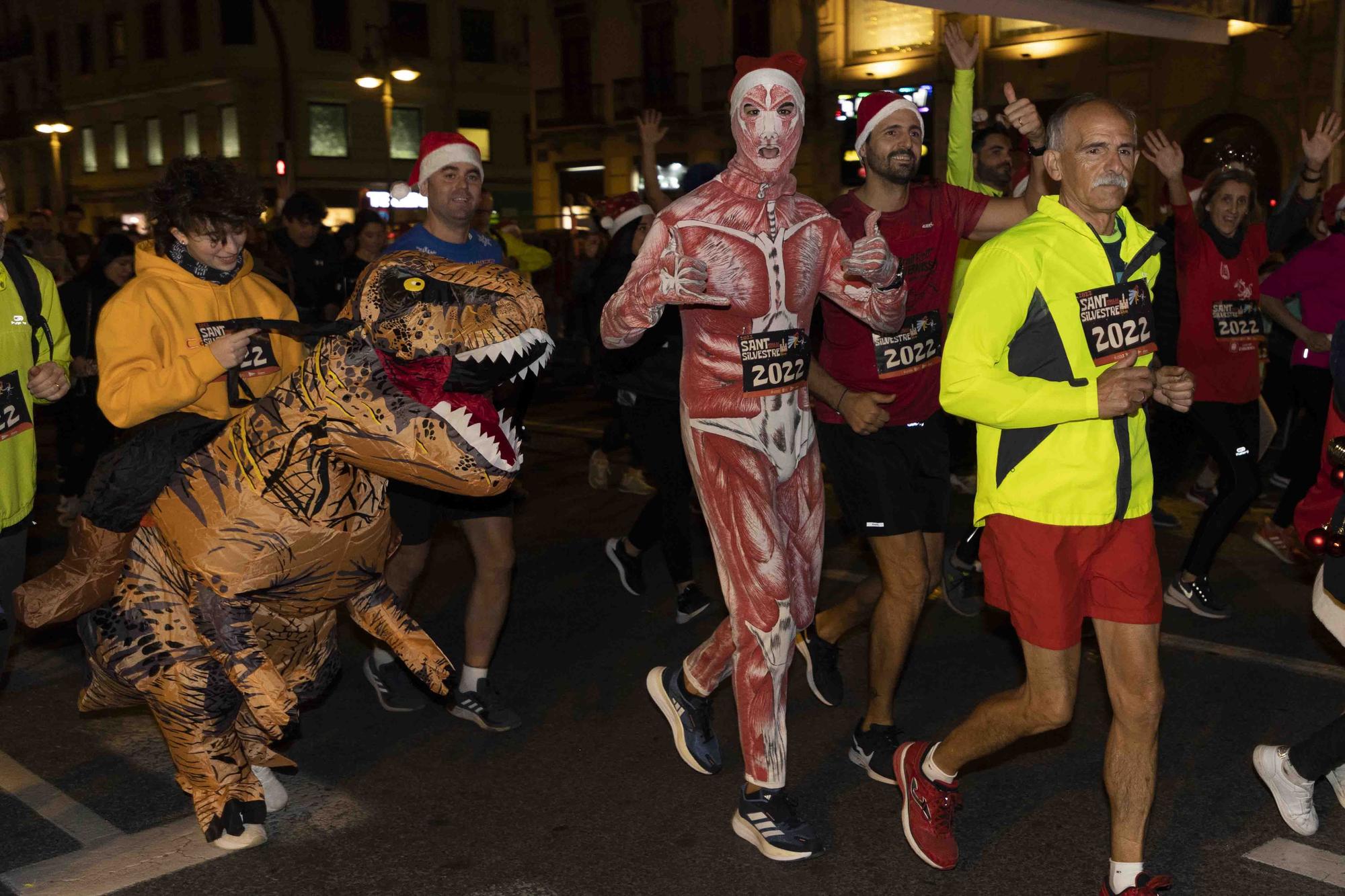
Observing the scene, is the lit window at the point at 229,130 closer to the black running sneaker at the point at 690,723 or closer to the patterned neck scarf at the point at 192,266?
the patterned neck scarf at the point at 192,266

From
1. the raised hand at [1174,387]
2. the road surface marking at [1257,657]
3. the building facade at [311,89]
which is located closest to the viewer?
the raised hand at [1174,387]

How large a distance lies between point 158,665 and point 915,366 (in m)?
2.59

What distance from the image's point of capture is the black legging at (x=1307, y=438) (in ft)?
24.5

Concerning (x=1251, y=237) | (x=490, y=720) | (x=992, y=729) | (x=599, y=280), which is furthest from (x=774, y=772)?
(x=1251, y=237)

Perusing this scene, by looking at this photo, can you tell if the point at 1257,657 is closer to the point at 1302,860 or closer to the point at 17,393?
the point at 1302,860

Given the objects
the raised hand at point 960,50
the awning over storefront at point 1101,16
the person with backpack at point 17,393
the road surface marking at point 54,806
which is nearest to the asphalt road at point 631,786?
the road surface marking at point 54,806

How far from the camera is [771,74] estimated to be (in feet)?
13.5

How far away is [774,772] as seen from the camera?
4.04m

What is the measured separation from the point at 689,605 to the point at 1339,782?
2.99 meters

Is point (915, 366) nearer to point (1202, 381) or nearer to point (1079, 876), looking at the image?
point (1079, 876)

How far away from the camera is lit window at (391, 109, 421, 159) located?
4578 cm

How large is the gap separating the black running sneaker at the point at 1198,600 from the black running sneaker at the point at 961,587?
0.89 m

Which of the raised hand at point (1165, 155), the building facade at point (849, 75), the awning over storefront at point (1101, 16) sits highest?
the building facade at point (849, 75)

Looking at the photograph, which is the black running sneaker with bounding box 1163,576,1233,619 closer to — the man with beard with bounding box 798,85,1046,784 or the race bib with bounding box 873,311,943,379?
the man with beard with bounding box 798,85,1046,784
